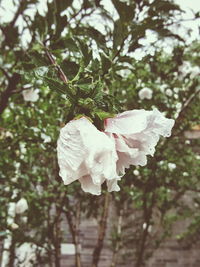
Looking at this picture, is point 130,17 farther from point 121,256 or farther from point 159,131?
point 121,256

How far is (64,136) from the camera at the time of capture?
2.59 ft

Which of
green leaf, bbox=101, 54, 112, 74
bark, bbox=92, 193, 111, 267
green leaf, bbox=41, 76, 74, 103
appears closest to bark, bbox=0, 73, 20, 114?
green leaf, bbox=101, 54, 112, 74

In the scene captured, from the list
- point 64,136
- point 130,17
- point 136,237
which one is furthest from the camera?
point 136,237

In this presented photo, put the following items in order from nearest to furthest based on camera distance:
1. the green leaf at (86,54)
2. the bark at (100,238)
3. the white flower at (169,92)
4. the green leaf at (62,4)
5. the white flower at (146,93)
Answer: the green leaf at (86,54) < the green leaf at (62,4) < the white flower at (146,93) < the bark at (100,238) < the white flower at (169,92)

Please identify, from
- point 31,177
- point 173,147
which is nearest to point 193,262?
point 173,147

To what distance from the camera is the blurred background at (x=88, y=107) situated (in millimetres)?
1098

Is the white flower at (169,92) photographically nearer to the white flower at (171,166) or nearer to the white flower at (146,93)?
the white flower at (146,93)

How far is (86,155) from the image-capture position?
2.41 feet

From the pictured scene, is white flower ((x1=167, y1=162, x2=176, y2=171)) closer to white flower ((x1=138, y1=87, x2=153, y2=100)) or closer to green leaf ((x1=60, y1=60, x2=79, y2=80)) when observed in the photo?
white flower ((x1=138, y1=87, x2=153, y2=100))

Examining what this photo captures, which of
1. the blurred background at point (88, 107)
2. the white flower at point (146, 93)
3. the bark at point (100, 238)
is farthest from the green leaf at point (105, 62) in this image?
the bark at point (100, 238)

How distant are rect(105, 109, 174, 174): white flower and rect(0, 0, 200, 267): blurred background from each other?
0.15ft

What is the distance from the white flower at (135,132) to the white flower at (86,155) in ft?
0.12

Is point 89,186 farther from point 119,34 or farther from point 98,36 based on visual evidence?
point 98,36

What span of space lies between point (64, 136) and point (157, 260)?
5.88 m
